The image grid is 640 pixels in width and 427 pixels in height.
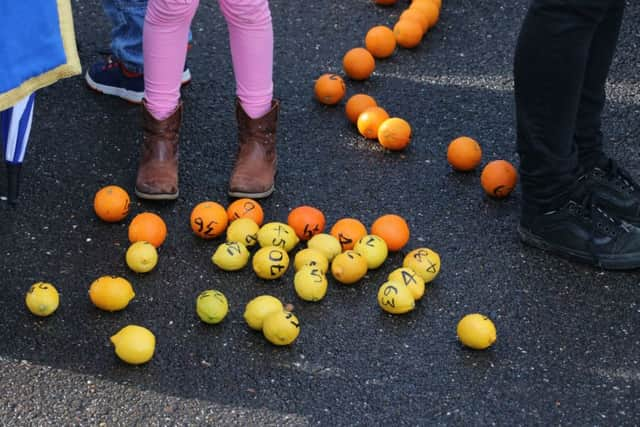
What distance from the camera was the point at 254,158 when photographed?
4016mm

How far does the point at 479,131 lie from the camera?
4.55 meters

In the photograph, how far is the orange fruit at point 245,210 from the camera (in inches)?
150

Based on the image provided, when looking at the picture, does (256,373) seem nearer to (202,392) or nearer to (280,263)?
(202,392)

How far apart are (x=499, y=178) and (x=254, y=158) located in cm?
101

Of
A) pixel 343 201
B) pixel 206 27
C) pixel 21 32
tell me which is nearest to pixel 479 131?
pixel 343 201

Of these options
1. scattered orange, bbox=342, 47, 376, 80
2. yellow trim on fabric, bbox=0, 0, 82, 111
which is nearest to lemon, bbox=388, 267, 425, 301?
yellow trim on fabric, bbox=0, 0, 82, 111

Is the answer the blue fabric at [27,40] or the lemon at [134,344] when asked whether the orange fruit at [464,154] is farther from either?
the blue fabric at [27,40]

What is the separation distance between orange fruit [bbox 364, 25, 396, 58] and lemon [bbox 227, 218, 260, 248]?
1.65 metres

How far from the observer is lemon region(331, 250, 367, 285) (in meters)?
3.51

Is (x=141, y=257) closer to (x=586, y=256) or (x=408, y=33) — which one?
(x=586, y=256)

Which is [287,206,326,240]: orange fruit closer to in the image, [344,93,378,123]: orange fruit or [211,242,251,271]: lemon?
[211,242,251,271]: lemon

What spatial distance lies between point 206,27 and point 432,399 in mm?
2874

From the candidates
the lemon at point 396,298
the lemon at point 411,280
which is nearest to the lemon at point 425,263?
the lemon at point 411,280

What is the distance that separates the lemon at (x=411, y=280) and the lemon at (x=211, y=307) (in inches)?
24.2
